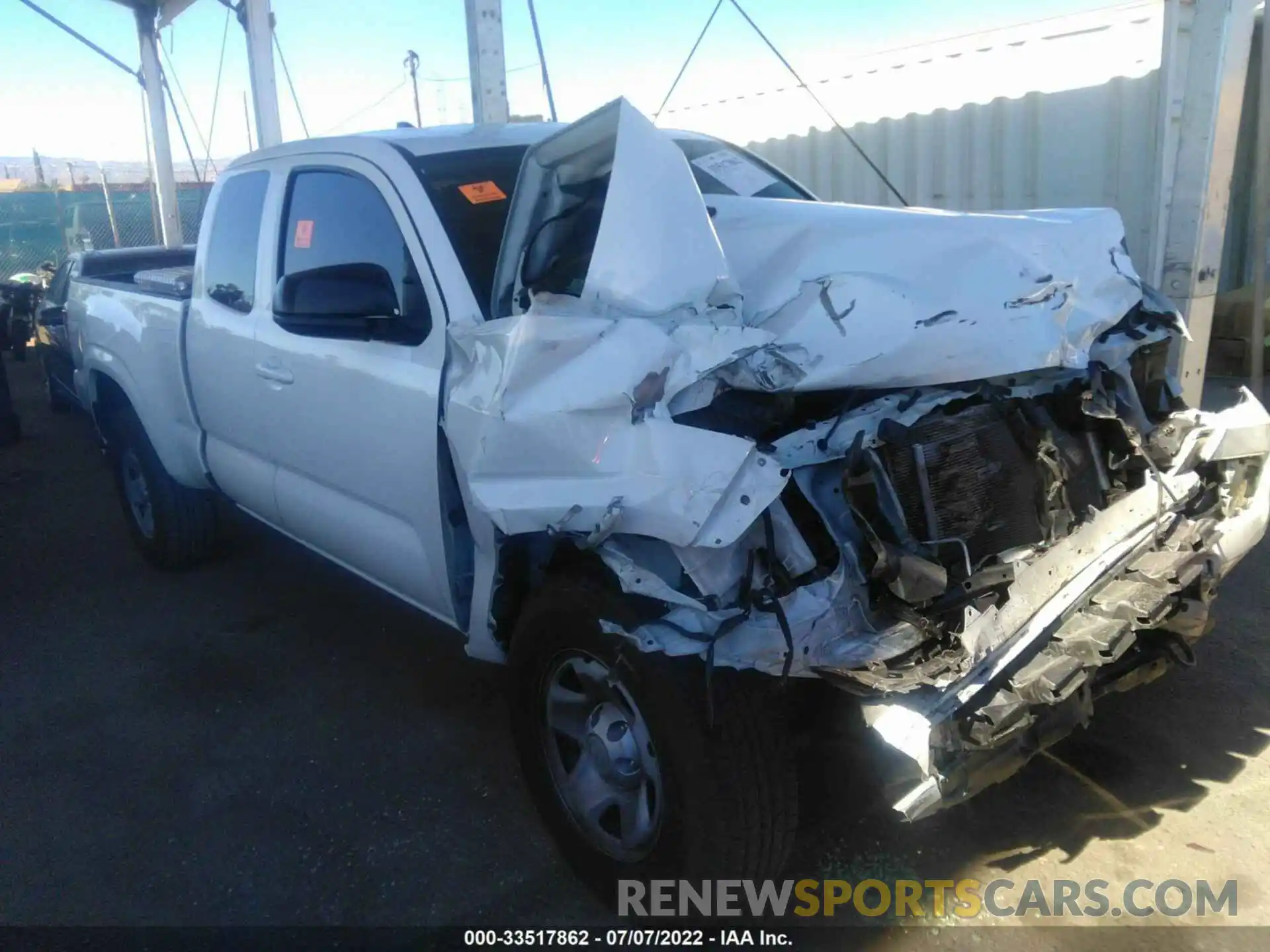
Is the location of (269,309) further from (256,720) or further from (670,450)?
(670,450)

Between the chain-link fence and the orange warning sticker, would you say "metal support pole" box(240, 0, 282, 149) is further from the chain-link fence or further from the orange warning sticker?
the chain-link fence

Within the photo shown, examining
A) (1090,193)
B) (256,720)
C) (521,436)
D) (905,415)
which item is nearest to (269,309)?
(256,720)

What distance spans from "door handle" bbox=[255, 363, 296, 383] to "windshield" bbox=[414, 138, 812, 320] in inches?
35.2

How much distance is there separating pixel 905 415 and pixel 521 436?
0.91 metres

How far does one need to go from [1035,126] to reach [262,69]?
22.7 ft

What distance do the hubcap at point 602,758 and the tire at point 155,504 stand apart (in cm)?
315

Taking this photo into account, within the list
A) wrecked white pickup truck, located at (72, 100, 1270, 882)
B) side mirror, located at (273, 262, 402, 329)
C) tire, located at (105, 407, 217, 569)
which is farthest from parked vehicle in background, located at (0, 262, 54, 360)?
wrecked white pickup truck, located at (72, 100, 1270, 882)

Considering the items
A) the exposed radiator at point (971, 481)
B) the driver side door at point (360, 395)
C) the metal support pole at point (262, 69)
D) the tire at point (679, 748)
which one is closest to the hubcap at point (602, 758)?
the tire at point (679, 748)

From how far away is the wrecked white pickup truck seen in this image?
229 centimetres

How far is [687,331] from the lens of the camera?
2.44 metres

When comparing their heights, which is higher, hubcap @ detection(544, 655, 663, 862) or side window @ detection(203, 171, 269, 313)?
side window @ detection(203, 171, 269, 313)

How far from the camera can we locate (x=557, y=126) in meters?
4.00

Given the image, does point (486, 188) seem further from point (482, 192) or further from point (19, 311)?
point (19, 311)

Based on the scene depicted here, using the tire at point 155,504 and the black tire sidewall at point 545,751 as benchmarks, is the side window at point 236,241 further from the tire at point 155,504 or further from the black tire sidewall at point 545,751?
the black tire sidewall at point 545,751
